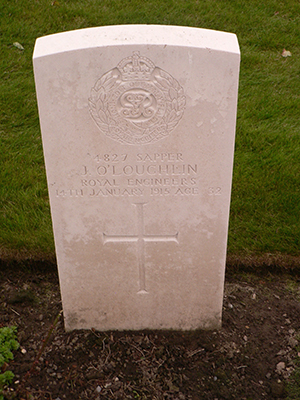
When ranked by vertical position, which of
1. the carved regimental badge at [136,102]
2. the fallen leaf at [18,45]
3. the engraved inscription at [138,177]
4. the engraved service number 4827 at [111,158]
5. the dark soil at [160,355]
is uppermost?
the fallen leaf at [18,45]

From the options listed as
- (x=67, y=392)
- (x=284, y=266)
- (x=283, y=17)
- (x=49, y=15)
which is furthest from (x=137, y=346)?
(x=283, y=17)

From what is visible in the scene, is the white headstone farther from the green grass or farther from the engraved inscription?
the green grass

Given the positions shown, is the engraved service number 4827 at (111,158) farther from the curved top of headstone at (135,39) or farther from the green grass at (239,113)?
the green grass at (239,113)

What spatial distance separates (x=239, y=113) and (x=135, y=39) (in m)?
2.66

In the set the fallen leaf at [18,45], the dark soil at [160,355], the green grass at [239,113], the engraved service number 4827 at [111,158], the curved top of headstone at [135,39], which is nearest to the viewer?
the curved top of headstone at [135,39]

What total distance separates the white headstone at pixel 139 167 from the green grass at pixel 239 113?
80 centimetres

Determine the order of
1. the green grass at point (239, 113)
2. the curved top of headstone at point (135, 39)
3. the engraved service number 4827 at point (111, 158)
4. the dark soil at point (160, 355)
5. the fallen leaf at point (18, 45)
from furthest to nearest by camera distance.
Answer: the fallen leaf at point (18, 45) < the green grass at point (239, 113) < the dark soil at point (160, 355) < the engraved service number 4827 at point (111, 158) < the curved top of headstone at point (135, 39)

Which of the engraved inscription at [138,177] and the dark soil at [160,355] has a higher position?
the engraved inscription at [138,177]

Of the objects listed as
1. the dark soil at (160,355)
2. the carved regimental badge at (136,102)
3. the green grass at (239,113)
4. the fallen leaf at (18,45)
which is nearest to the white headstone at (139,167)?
the carved regimental badge at (136,102)

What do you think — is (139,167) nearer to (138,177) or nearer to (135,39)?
(138,177)

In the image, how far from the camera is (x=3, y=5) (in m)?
5.43

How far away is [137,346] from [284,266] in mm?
1337

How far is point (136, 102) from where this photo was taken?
2258mm

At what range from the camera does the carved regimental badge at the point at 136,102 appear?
7.17 ft
